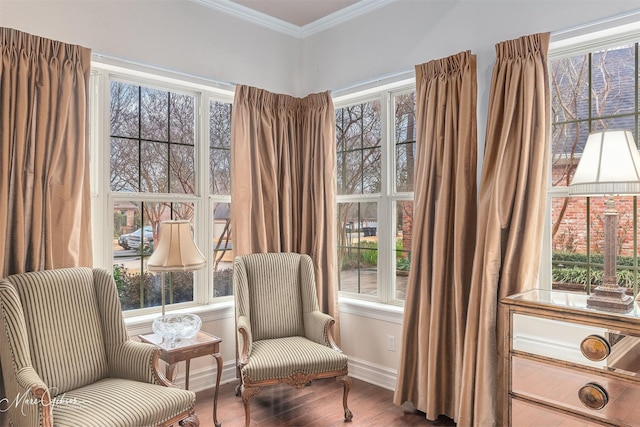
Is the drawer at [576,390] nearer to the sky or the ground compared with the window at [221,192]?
nearer to the ground

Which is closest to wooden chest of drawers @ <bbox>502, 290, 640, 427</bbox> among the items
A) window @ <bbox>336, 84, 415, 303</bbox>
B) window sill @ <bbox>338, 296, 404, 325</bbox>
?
window sill @ <bbox>338, 296, 404, 325</bbox>

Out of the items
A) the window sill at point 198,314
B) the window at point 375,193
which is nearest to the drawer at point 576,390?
the window at point 375,193

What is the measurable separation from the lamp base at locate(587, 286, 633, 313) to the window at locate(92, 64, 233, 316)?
8.27 ft

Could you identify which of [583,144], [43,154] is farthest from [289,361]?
[583,144]

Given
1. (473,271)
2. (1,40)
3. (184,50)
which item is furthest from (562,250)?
(1,40)

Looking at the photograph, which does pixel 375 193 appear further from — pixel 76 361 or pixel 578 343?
pixel 76 361

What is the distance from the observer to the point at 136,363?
229 centimetres

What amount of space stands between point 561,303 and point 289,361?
4.96 feet

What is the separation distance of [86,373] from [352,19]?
121 inches

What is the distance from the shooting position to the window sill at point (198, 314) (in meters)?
2.96

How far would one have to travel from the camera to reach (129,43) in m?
2.96

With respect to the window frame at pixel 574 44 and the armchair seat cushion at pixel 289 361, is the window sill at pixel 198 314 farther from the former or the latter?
the window frame at pixel 574 44

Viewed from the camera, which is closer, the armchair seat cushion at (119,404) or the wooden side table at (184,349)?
the armchair seat cushion at (119,404)

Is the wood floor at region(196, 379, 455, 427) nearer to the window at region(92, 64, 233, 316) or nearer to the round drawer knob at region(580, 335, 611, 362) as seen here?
the window at region(92, 64, 233, 316)
